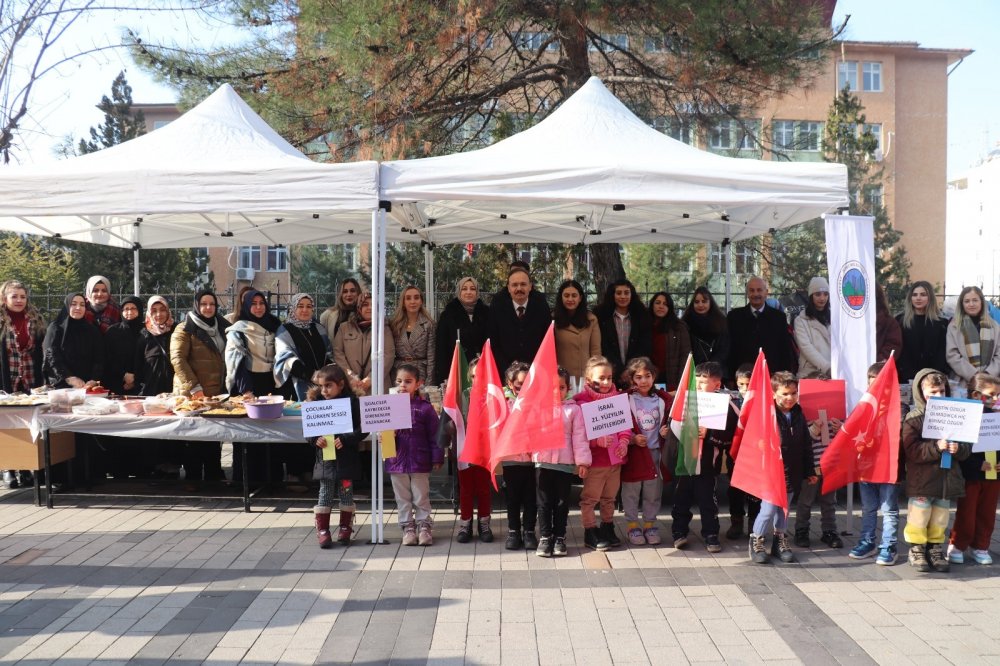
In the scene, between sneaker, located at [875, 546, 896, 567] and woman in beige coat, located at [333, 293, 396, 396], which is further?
woman in beige coat, located at [333, 293, 396, 396]

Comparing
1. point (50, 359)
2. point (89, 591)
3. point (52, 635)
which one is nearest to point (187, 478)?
point (50, 359)

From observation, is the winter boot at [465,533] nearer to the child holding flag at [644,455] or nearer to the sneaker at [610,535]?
the sneaker at [610,535]

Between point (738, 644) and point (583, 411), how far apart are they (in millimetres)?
1795

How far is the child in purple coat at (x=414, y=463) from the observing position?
5812mm

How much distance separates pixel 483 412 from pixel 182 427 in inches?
97.7

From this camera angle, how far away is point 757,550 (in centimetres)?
542

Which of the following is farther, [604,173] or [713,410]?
[604,173]

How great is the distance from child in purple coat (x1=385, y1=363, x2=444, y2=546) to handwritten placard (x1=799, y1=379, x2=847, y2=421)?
2.53 metres

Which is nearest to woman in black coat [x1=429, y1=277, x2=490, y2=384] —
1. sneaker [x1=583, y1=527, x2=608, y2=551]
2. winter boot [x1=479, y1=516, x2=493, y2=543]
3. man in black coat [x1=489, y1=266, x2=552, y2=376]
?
man in black coat [x1=489, y1=266, x2=552, y2=376]

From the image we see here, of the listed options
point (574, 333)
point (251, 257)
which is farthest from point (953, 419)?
point (251, 257)

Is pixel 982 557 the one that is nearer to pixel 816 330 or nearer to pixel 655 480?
pixel 655 480

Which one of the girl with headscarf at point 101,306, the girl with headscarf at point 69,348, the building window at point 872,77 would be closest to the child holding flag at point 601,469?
the girl with headscarf at point 69,348

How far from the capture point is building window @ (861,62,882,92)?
1459 inches

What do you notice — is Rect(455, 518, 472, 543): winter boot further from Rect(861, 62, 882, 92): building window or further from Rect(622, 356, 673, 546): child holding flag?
Rect(861, 62, 882, 92): building window
